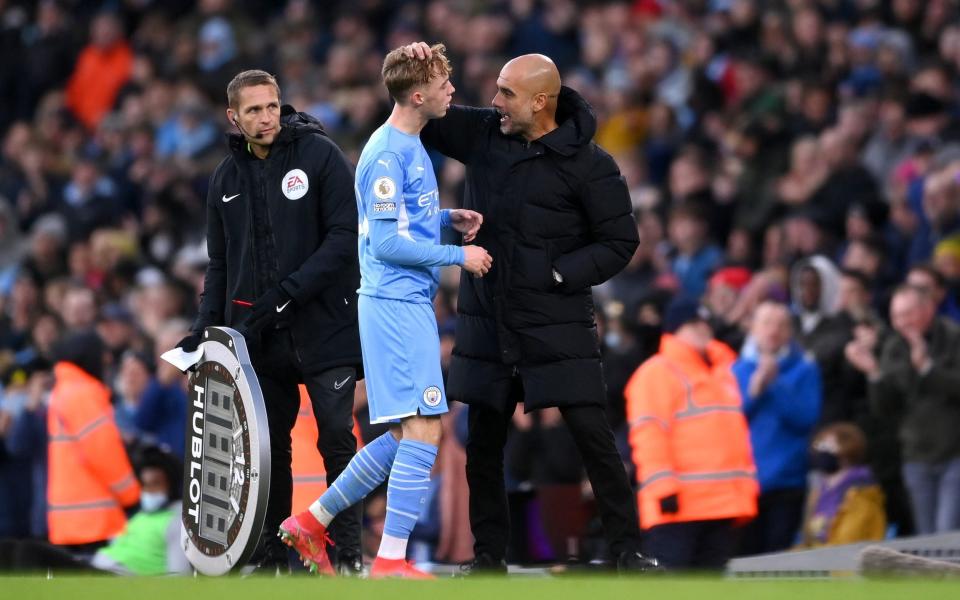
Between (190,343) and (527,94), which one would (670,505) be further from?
(190,343)

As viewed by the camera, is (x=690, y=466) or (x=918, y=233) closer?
(x=690, y=466)

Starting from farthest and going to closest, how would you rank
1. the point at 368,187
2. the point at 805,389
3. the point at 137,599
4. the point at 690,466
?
the point at 805,389, the point at 690,466, the point at 368,187, the point at 137,599

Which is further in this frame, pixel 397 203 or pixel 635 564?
pixel 635 564

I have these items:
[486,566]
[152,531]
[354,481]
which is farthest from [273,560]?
[152,531]

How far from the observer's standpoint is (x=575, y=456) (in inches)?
427

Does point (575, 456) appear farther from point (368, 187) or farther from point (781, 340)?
point (368, 187)

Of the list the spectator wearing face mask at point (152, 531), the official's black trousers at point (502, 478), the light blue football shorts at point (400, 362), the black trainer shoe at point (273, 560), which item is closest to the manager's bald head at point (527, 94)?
the light blue football shorts at point (400, 362)

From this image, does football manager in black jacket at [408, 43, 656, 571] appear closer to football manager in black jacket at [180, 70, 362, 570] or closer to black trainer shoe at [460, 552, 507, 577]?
black trainer shoe at [460, 552, 507, 577]

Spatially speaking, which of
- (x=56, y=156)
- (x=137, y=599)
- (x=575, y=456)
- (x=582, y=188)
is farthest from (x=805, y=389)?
(x=56, y=156)

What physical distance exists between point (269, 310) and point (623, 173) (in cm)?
826

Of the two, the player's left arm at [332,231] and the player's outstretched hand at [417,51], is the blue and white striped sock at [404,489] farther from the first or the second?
the player's outstretched hand at [417,51]

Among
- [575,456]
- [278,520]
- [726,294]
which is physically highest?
[726,294]

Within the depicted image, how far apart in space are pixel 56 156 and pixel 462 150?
500 inches

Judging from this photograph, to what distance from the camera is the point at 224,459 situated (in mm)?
6996
